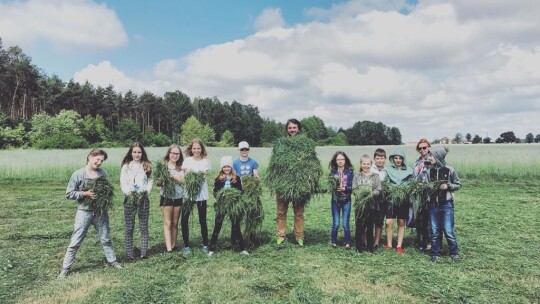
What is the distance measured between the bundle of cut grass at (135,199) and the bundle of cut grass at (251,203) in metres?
1.59

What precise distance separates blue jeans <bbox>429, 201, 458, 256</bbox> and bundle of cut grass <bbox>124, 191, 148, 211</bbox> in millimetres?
4558

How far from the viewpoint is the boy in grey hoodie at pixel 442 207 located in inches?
234

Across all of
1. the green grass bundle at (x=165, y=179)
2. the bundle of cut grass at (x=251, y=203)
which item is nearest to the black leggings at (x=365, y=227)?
the bundle of cut grass at (x=251, y=203)

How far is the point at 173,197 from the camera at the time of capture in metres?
6.25

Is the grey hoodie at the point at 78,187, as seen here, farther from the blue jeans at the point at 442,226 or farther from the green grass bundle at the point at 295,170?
the blue jeans at the point at 442,226

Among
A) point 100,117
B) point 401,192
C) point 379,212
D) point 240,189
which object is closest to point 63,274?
point 240,189

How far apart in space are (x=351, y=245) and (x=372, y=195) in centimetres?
115

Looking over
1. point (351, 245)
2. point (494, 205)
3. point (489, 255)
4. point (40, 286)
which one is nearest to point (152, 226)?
point (40, 286)

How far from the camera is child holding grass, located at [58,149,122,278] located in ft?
17.8

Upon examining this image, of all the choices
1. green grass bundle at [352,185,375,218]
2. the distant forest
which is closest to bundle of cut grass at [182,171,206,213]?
green grass bundle at [352,185,375,218]

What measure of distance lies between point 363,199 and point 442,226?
1272 mm

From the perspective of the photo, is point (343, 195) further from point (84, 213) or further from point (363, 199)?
point (84, 213)

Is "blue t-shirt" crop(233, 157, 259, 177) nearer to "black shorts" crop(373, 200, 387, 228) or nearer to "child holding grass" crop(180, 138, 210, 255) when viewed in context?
"child holding grass" crop(180, 138, 210, 255)

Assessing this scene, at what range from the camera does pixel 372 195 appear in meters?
6.29
